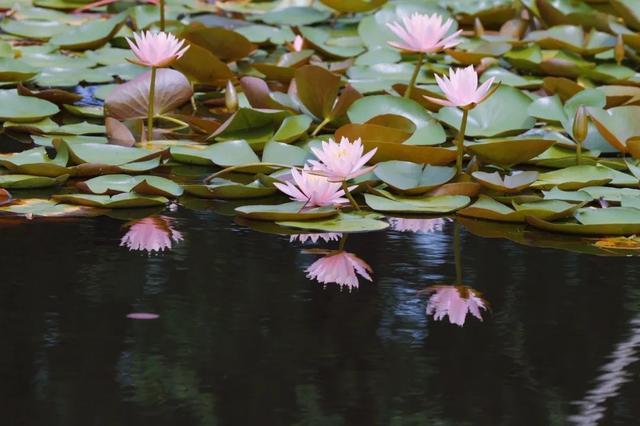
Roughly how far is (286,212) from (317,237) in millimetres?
85

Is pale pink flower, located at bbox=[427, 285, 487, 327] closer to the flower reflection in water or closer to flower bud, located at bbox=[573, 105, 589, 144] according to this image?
the flower reflection in water

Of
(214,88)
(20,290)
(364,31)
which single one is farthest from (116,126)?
(364,31)

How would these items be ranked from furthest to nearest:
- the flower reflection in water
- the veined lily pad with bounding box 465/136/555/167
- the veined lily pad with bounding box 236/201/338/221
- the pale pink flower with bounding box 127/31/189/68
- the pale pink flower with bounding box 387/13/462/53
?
1. the pale pink flower with bounding box 387/13/462/53
2. the pale pink flower with bounding box 127/31/189/68
3. the veined lily pad with bounding box 465/136/555/167
4. the veined lily pad with bounding box 236/201/338/221
5. the flower reflection in water

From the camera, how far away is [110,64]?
354 cm

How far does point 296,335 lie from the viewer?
5.32 feet

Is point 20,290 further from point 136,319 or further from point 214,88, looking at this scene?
point 214,88

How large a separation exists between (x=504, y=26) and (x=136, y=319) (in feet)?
8.51

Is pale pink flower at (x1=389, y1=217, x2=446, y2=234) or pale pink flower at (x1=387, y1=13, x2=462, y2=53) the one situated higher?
pale pink flower at (x1=387, y1=13, x2=462, y2=53)

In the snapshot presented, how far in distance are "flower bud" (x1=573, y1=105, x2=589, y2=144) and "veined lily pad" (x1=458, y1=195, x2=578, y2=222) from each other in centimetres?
35

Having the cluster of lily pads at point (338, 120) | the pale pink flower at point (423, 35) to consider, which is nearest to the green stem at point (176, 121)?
the cluster of lily pads at point (338, 120)

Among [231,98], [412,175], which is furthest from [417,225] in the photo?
[231,98]

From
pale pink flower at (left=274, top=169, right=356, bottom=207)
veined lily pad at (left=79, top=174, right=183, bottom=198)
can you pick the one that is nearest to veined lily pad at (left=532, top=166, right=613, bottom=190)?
pale pink flower at (left=274, top=169, right=356, bottom=207)

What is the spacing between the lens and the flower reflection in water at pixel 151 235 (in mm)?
2031

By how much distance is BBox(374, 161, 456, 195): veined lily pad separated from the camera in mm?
2322
